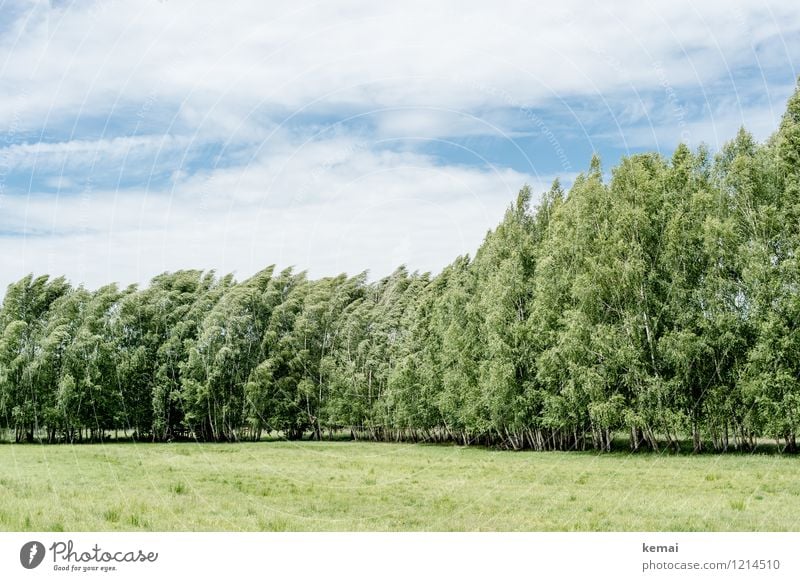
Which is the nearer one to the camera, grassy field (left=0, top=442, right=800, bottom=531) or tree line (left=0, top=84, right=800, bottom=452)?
grassy field (left=0, top=442, right=800, bottom=531)

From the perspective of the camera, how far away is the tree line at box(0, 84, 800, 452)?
33531 mm

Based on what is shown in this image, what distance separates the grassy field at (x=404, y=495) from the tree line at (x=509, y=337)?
537 centimetres

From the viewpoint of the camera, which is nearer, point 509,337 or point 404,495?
point 404,495

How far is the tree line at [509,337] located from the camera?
33531 millimetres

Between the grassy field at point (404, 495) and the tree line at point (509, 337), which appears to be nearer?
the grassy field at point (404, 495)

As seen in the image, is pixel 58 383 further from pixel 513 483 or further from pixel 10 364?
pixel 513 483

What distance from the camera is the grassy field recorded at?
50.8ft

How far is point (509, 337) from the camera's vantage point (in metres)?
43.7

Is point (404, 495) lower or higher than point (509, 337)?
lower

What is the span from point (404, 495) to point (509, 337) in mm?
24508

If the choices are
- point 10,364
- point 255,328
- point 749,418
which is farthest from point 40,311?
point 749,418

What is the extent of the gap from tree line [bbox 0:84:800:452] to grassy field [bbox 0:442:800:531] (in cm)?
537

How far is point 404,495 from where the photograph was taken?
20.4m

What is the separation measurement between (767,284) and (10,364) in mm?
48773
